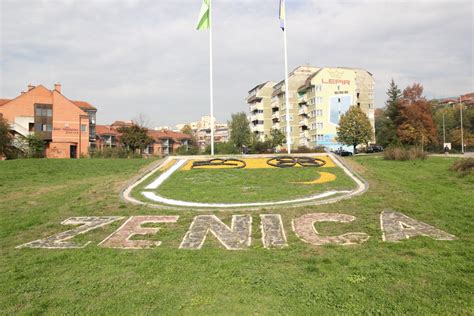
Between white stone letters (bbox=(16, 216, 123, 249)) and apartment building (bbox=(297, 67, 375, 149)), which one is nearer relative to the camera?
white stone letters (bbox=(16, 216, 123, 249))

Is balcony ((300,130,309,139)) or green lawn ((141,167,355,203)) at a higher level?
balcony ((300,130,309,139))

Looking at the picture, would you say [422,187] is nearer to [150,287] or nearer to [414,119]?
[150,287]

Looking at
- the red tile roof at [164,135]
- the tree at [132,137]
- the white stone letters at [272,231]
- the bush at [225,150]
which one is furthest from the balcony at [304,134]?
the white stone letters at [272,231]

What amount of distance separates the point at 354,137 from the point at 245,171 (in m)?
40.3

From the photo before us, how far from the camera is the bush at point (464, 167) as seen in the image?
761 inches

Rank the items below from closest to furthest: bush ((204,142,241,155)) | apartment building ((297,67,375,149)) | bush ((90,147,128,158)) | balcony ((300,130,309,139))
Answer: bush ((90,147,128,158))
bush ((204,142,241,155))
apartment building ((297,67,375,149))
balcony ((300,130,309,139))

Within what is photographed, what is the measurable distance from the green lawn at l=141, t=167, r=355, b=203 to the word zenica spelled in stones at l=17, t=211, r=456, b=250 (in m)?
3.27

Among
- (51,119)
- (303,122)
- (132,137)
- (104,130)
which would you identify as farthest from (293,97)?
(51,119)

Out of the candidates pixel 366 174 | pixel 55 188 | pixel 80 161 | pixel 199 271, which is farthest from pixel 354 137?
pixel 199 271

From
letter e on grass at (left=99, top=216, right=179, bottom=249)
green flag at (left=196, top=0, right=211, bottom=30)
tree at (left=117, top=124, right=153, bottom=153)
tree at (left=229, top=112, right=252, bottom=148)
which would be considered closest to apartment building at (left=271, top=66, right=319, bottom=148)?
tree at (left=229, top=112, right=252, bottom=148)

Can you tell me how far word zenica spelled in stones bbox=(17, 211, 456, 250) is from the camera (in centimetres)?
982

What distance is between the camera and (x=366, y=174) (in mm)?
20266

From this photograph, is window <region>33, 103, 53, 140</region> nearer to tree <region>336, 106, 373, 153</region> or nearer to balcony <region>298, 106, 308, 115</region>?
tree <region>336, 106, 373, 153</region>

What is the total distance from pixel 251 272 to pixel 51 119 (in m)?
69.5
